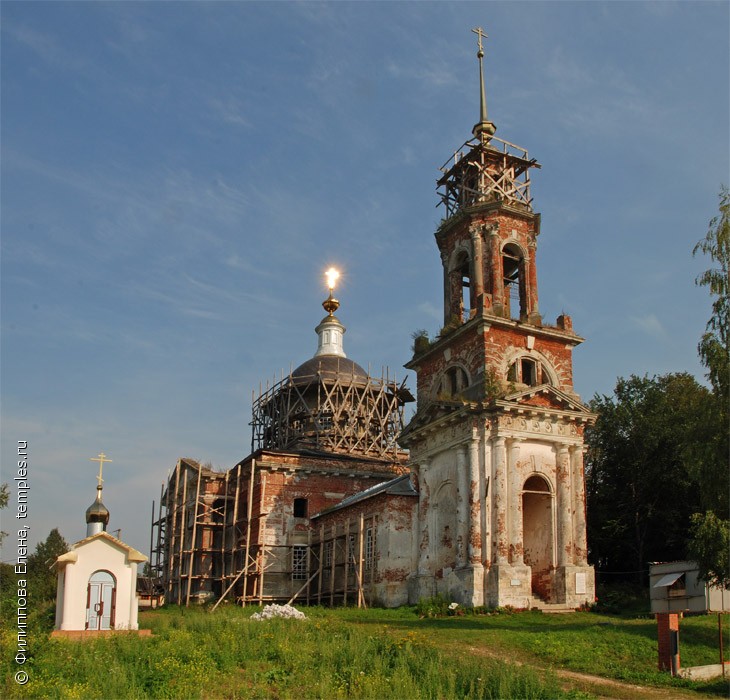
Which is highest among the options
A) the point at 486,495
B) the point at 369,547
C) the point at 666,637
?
the point at 486,495

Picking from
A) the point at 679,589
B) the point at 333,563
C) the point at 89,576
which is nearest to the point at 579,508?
the point at 679,589

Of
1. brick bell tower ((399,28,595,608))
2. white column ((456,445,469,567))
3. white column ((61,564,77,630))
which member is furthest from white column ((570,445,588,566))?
white column ((61,564,77,630))

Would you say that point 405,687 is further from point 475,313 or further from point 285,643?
point 475,313

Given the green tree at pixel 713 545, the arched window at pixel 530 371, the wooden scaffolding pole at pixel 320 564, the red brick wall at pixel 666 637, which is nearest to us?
the red brick wall at pixel 666 637

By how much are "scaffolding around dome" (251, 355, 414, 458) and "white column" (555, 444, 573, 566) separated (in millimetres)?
15621

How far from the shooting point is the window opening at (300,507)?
35719 mm

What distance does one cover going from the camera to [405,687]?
12016mm

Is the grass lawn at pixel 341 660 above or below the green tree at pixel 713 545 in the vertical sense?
below

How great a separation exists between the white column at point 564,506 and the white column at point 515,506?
5.25 feet

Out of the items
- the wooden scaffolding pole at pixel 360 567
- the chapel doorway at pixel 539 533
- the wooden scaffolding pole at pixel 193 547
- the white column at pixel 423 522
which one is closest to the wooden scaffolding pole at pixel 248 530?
the wooden scaffolding pole at pixel 193 547

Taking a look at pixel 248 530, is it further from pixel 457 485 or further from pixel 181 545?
pixel 457 485

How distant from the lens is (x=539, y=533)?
92.9 feet

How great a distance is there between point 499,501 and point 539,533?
11.0 feet

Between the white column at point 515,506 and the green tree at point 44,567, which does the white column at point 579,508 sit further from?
the green tree at point 44,567
